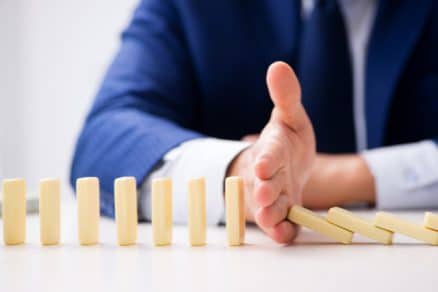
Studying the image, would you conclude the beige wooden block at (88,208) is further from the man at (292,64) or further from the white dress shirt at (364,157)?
the man at (292,64)

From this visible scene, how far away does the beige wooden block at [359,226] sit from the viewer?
2.14 ft

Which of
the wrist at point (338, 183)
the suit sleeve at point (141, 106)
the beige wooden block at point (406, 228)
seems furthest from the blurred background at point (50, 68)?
the beige wooden block at point (406, 228)

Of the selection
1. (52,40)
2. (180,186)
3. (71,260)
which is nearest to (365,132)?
(180,186)

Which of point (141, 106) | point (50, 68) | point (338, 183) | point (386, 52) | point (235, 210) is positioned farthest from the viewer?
point (50, 68)

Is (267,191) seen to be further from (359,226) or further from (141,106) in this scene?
(141,106)

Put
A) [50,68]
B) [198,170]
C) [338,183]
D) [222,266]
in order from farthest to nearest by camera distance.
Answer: [50,68]
[338,183]
[198,170]
[222,266]

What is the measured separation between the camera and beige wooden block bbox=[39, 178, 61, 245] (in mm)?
665

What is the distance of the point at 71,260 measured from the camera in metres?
Answer: 0.58

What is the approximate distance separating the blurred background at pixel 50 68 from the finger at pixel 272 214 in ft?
5.69

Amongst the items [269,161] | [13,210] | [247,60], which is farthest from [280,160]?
[247,60]

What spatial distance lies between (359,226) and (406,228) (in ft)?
0.14

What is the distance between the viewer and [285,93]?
2.15 feet

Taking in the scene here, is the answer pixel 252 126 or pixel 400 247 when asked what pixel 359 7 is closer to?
pixel 252 126

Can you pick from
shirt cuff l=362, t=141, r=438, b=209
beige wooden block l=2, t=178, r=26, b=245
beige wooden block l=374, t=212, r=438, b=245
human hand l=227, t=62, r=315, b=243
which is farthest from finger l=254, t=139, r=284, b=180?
shirt cuff l=362, t=141, r=438, b=209
